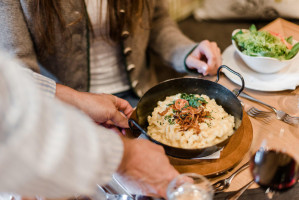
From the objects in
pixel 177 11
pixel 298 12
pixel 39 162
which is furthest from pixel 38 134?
pixel 177 11

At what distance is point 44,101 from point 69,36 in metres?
0.89

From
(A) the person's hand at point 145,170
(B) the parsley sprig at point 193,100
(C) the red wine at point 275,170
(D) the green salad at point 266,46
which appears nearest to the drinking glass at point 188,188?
(A) the person's hand at point 145,170

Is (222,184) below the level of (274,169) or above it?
below

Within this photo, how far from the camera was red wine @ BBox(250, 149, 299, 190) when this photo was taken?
753mm

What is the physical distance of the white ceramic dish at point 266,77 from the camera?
1208 millimetres

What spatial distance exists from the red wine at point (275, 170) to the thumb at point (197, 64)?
59 cm

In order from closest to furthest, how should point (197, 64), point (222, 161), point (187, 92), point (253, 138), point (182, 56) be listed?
point (222, 161), point (253, 138), point (187, 92), point (197, 64), point (182, 56)

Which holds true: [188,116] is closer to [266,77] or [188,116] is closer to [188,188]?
[188,188]


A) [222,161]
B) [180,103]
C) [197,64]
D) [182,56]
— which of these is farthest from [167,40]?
[222,161]

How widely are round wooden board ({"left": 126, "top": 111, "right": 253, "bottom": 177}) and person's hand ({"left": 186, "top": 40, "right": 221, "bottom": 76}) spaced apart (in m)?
0.41

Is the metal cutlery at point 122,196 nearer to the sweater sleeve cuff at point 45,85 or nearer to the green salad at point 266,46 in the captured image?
the sweater sleeve cuff at point 45,85

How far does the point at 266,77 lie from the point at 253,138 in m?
0.38

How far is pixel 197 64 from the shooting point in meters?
1.36

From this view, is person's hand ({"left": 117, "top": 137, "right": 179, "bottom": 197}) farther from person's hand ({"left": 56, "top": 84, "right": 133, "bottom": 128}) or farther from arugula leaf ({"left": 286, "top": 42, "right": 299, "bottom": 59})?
arugula leaf ({"left": 286, "top": 42, "right": 299, "bottom": 59})
